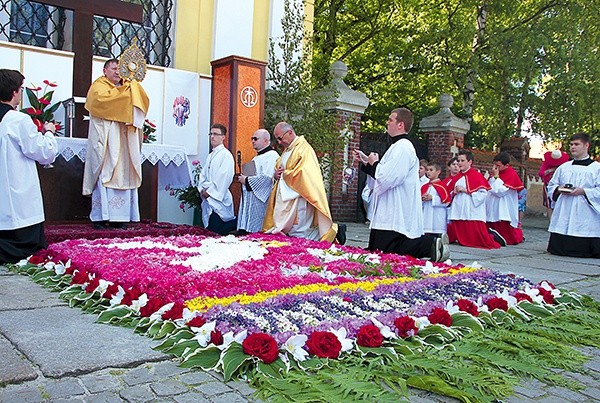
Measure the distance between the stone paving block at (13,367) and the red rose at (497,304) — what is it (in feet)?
9.65

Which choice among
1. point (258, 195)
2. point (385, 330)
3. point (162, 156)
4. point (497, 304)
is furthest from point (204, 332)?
Answer: point (162, 156)

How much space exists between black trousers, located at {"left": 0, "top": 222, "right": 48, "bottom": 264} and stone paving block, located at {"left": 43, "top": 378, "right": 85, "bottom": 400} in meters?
3.31

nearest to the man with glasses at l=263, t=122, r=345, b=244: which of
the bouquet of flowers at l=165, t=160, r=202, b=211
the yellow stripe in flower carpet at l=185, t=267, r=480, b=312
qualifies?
the bouquet of flowers at l=165, t=160, r=202, b=211

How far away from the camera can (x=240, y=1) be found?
10.8 meters

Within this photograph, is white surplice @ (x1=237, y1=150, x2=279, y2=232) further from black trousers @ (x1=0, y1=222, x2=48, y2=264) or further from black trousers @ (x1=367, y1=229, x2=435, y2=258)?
black trousers @ (x1=0, y1=222, x2=48, y2=264)

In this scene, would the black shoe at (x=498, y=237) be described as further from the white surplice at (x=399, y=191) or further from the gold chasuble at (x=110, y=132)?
the gold chasuble at (x=110, y=132)

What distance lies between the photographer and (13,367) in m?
2.58

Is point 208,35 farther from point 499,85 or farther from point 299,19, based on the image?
point 499,85

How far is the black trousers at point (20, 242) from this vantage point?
535cm

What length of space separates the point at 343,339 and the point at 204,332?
72 cm

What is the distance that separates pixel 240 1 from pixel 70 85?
3.70 m

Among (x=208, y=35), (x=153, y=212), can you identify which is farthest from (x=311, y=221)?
(x=208, y=35)

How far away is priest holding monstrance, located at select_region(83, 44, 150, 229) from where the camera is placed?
24.0ft

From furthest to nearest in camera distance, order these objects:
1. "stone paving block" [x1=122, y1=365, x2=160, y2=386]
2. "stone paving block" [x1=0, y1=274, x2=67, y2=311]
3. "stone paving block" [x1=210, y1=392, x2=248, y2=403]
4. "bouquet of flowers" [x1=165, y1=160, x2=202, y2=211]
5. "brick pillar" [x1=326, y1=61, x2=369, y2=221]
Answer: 1. "brick pillar" [x1=326, y1=61, x2=369, y2=221]
2. "bouquet of flowers" [x1=165, y1=160, x2=202, y2=211]
3. "stone paving block" [x1=0, y1=274, x2=67, y2=311]
4. "stone paving block" [x1=122, y1=365, x2=160, y2=386]
5. "stone paving block" [x1=210, y1=392, x2=248, y2=403]
